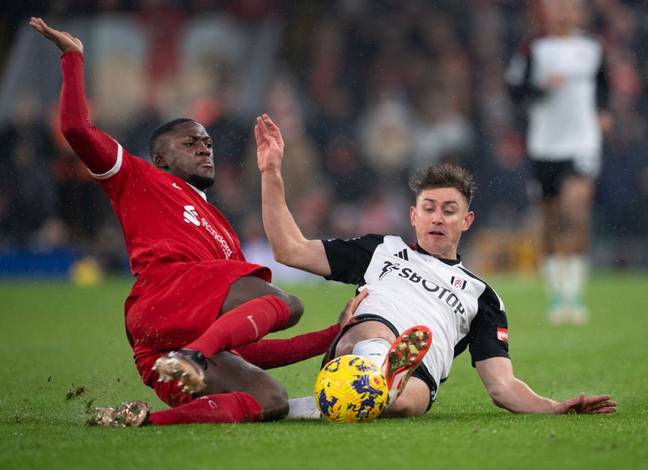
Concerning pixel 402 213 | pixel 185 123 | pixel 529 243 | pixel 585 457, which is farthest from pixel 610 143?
pixel 585 457

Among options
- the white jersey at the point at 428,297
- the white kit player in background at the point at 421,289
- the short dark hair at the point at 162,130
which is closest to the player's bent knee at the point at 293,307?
the white kit player in background at the point at 421,289

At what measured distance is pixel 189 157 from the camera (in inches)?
235

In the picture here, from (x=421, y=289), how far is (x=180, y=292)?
1.24m

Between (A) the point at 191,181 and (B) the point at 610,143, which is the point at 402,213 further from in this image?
(A) the point at 191,181

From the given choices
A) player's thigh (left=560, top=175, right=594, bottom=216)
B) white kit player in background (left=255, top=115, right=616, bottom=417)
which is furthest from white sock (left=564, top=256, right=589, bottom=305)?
white kit player in background (left=255, top=115, right=616, bottom=417)

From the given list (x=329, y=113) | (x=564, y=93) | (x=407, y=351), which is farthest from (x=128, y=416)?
(x=329, y=113)

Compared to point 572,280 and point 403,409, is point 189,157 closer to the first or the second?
point 403,409

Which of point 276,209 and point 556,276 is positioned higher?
point 276,209

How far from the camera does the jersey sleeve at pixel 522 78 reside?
11812mm

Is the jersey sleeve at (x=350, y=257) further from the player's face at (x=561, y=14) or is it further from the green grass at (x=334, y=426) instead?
the player's face at (x=561, y=14)

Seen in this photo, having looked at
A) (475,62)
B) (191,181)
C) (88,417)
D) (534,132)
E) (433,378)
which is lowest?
(88,417)

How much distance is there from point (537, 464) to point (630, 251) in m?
15.9

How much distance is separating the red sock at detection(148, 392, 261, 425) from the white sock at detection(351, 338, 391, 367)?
1.78ft

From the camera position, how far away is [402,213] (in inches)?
723
